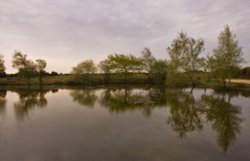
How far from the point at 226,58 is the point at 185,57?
13.2 m

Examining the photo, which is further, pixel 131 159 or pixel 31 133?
pixel 31 133

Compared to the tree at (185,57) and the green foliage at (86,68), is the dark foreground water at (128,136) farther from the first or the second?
the green foliage at (86,68)

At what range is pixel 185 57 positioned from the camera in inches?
2544

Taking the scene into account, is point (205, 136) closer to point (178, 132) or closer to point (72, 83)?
point (178, 132)

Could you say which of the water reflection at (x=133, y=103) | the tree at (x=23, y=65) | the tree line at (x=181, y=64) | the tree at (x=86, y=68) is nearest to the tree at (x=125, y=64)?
the tree line at (x=181, y=64)

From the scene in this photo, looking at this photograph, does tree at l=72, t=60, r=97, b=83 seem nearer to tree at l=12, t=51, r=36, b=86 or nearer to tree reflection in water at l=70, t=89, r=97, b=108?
tree at l=12, t=51, r=36, b=86

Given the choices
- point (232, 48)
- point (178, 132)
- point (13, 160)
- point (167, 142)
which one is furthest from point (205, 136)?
point (232, 48)

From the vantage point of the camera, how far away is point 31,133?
18031 mm

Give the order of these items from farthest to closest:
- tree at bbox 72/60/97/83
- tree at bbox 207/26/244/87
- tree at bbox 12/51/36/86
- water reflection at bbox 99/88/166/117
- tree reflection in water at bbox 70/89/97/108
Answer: tree at bbox 72/60/97/83
tree at bbox 12/51/36/86
tree at bbox 207/26/244/87
tree reflection in water at bbox 70/89/97/108
water reflection at bbox 99/88/166/117

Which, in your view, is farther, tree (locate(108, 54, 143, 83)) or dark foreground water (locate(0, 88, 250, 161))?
tree (locate(108, 54, 143, 83))

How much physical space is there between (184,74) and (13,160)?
5848 centimetres

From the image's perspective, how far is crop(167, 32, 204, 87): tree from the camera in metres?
63.5

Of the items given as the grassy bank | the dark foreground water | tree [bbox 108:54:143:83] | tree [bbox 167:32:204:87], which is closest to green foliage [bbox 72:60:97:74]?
the grassy bank

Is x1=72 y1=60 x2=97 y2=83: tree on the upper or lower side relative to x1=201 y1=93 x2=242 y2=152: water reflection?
upper
